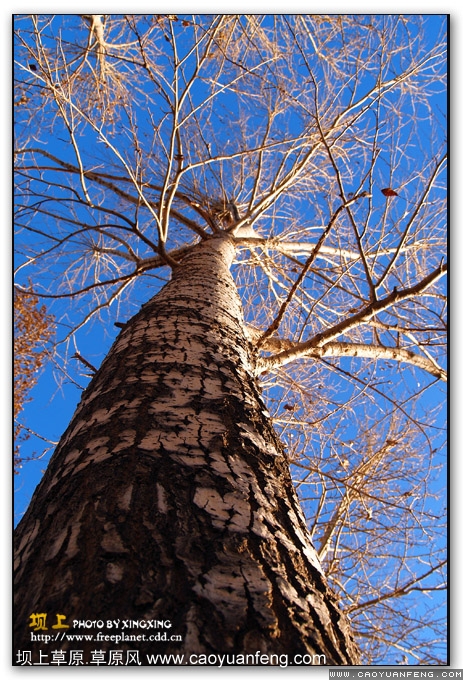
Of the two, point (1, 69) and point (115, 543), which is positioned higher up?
point (1, 69)

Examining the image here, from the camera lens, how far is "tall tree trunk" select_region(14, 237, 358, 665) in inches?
21.8

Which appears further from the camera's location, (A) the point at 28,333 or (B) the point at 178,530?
(A) the point at 28,333

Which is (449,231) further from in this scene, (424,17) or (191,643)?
(191,643)

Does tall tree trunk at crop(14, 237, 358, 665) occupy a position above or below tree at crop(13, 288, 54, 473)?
below

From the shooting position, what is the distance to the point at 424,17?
79.2 inches

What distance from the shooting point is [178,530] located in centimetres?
65

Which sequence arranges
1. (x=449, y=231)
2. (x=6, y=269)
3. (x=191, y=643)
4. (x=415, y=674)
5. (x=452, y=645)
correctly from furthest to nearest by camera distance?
(x=449, y=231) → (x=6, y=269) → (x=452, y=645) → (x=415, y=674) → (x=191, y=643)

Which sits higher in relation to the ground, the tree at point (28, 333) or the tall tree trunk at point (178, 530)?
the tree at point (28, 333)

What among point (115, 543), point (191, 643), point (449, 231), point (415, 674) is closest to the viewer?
point (191, 643)

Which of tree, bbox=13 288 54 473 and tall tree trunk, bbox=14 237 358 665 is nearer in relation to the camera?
tall tree trunk, bbox=14 237 358 665

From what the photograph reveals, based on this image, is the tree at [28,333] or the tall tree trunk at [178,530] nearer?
the tall tree trunk at [178,530]

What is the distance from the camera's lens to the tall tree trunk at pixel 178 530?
21.8 inches

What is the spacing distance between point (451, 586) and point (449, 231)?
130 cm

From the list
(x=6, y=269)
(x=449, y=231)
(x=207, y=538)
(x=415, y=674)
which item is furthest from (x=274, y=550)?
(x=449, y=231)
